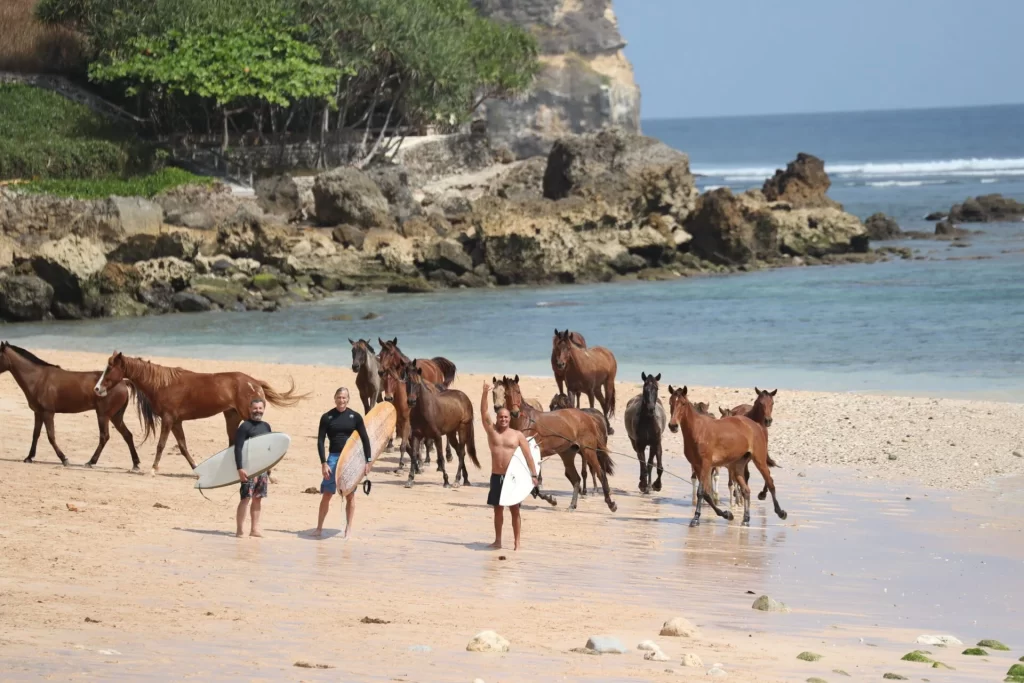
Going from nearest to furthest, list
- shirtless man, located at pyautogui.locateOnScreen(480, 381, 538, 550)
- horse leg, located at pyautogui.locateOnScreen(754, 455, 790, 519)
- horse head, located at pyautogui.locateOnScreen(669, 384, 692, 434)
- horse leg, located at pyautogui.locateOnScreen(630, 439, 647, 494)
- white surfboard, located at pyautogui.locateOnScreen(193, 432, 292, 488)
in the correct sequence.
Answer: white surfboard, located at pyautogui.locateOnScreen(193, 432, 292, 488)
shirtless man, located at pyautogui.locateOnScreen(480, 381, 538, 550)
horse head, located at pyautogui.locateOnScreen(669, 384, 692, 434)
horse leg, located at pyautogui.locateOnScreen(754, 455, 790, 519)
horse leg, located at pyautogui.locateOnScreen(630, 439, 647, 494)

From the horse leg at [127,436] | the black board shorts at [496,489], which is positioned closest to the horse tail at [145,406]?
the horse leg at [127,436]

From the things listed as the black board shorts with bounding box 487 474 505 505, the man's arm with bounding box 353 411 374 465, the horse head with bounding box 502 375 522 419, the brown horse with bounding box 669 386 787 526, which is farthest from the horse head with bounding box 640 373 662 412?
the man's arm with bounding box 353 411 374 465

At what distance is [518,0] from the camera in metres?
95.0

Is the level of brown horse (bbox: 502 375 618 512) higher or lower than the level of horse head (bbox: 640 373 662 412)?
lower

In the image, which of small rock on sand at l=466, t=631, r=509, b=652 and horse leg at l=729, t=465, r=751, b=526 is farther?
horse leg at l=729, t=465, r=751, b=526

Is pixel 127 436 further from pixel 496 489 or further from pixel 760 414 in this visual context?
pixel 760 414

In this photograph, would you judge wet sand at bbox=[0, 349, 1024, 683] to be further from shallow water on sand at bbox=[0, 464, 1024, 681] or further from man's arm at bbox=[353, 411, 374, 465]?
man's arm at bbox=[353, 411, 374, 465]

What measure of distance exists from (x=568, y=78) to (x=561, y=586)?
85.1 metres

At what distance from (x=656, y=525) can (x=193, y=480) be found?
15.7 feet

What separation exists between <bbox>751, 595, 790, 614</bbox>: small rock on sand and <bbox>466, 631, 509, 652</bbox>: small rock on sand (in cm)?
243

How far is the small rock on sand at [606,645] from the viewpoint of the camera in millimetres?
8805

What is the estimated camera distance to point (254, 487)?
11.9 m

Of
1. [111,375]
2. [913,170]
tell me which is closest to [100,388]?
[111,375]

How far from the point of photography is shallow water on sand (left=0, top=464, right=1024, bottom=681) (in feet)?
27.4
